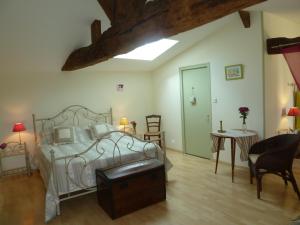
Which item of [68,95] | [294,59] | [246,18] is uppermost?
[246,18]

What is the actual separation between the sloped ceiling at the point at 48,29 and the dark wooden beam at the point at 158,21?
0.46 meters

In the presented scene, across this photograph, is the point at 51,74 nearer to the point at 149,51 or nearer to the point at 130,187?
the point at 149,51

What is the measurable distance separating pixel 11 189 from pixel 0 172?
0.70 m

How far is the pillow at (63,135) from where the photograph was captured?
4.44 m

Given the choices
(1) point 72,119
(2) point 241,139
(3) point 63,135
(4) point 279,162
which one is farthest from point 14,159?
(4) point 279,162

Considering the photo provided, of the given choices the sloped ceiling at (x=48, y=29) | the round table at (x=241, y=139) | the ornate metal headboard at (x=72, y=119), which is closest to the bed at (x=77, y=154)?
the ornate metal headboard at (x=72, y=119)

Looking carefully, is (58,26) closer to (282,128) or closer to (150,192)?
(150,192)

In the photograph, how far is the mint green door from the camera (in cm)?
490

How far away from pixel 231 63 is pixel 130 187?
288cm

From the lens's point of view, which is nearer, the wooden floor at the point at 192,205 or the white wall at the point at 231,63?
the wooden floor at the point at 192,205

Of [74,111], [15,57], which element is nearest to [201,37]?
[74,111]

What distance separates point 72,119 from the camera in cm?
517

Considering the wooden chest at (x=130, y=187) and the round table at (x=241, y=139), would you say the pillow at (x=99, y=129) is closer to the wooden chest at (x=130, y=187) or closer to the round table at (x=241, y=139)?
the wooden chest at (x=130, y=187)

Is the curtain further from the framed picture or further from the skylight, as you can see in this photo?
the skylight
